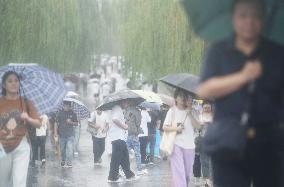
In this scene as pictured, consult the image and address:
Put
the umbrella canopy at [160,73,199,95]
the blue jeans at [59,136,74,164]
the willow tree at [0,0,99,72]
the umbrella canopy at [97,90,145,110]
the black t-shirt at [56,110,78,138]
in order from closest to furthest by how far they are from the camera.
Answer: the umbrella canopy at [160,73,199,95] → the umbrella canopy at [97,90,145,110] → the black t-shirt at [56,110,78,138] → the blue jeans at [59,136,74,164] → the willow tree at [0,0,99,72]

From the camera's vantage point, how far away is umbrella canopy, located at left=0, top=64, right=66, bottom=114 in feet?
31.1

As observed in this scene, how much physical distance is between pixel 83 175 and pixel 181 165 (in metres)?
5.55

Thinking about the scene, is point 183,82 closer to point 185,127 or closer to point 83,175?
point 185,127

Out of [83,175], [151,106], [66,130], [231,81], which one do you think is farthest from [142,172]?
[231,81]

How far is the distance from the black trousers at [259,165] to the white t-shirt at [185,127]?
7.52 meters

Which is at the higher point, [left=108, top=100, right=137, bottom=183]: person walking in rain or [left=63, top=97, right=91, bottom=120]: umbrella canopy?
[left=63, top=97, right=91, bottom=120]: umbrella canopy

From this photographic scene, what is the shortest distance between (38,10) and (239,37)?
64.4ft

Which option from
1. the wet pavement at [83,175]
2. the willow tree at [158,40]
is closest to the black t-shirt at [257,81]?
the wet pavement at [83,175]

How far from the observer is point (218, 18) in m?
3.74

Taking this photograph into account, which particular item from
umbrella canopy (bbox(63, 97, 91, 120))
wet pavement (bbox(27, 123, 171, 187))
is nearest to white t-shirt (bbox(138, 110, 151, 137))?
wet pavement (bbox(27, 123, 171, 187))

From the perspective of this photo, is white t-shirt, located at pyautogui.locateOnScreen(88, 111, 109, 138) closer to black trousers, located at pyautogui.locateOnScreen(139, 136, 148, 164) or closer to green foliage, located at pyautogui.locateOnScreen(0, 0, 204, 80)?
black trousers, located at pyautogui.locateOnScreen(139, 136, 148, 164)

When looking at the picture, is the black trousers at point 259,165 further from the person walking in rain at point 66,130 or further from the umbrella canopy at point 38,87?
the person walking in rain at point 66,130

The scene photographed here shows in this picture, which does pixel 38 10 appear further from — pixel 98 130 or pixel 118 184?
pixel 118 184

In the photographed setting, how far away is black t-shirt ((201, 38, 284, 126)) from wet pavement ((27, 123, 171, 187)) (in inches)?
428
